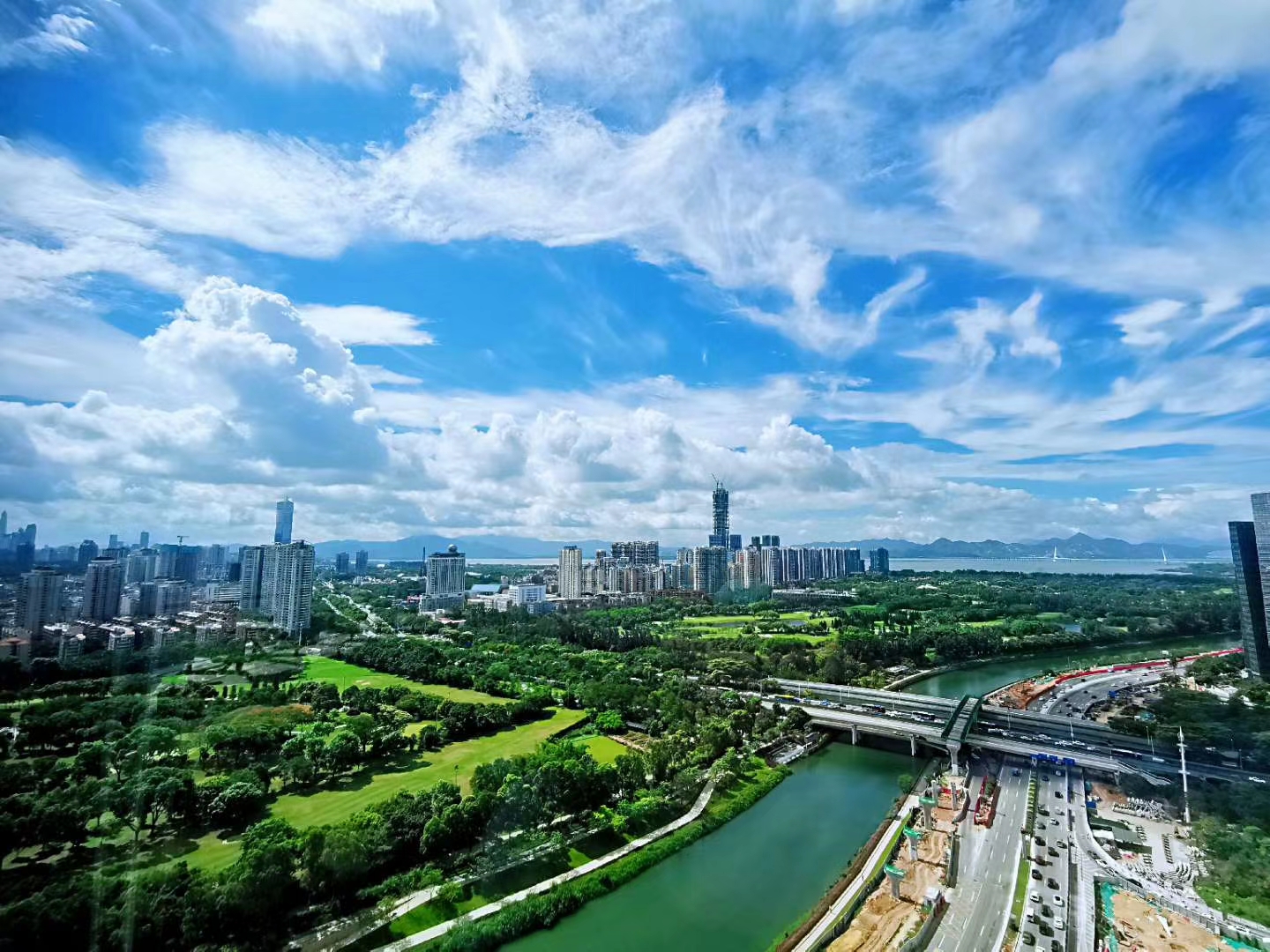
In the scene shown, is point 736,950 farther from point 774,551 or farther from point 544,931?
point 774,551

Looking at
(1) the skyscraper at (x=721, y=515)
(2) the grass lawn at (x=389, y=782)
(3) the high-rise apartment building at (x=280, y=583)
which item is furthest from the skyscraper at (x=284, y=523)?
(1) the skyscraper at (x=721, y=515)

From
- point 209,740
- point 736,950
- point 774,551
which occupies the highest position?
point 774,551

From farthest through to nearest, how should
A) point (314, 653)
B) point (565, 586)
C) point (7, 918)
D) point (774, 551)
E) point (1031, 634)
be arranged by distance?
point (774, 551), point (565, 586), point (1031, 634), point (314, 653), point (7, 918)

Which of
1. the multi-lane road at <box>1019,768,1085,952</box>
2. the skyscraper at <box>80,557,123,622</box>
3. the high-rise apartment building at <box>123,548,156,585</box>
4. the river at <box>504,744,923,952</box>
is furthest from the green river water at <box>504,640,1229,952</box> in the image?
the skyscraper at <box>80,557,123,622</box>

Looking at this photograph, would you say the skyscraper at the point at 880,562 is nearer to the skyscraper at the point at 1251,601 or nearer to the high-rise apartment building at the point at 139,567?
the skyscraper at the point at 1251,601

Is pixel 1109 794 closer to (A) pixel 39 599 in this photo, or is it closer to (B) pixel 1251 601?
(B) pixel 1251 601

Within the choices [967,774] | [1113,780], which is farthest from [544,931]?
[1113,780]

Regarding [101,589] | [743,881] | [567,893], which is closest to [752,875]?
[743,881]
